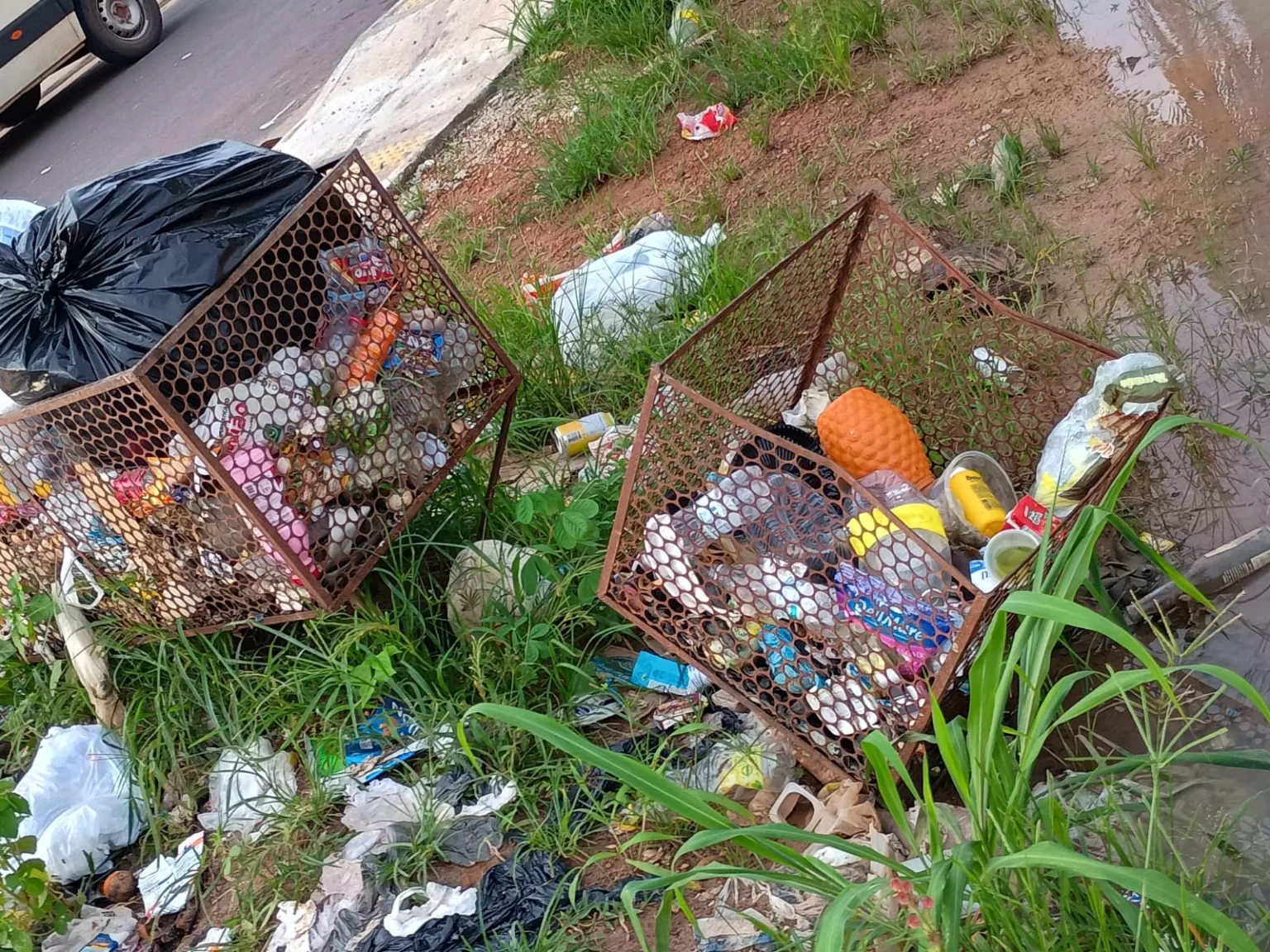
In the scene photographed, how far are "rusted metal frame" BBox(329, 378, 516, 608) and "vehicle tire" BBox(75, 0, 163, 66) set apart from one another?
7235 millimetres

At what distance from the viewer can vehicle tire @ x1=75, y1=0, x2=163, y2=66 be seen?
8102 mm

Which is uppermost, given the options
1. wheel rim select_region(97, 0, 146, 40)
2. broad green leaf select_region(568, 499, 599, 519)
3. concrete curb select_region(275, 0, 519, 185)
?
wheel rim select_region(97, 0, 146, 40)

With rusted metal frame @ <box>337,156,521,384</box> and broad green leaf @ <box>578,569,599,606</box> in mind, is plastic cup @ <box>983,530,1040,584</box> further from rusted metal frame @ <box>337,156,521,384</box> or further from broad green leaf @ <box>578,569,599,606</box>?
rusted metal frame @ <box>337,156,521,384</box>

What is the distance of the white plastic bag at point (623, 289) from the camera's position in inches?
129

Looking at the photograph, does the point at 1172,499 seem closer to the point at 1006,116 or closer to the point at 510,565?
the point at 510,565

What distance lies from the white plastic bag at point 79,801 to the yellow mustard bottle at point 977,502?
180 centimetres

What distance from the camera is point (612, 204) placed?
4113 millimetres

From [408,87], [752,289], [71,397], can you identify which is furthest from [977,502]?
[408,87]

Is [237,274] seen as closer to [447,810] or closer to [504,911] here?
[447,810]

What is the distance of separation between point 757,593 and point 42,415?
1401 millimetres

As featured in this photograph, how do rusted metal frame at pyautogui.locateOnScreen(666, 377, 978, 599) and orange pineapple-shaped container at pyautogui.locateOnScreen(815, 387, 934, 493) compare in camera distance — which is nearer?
rusted metal frame at pyautogui.locateOnScreen(666, 377, 978, 599)

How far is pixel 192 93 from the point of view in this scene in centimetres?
739

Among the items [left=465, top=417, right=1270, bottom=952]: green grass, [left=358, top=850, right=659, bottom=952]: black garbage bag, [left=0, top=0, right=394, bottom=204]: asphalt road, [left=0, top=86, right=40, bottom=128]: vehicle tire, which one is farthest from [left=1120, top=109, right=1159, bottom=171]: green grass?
[left=0, top=86, right=40, bottom=128]: vehicle tire

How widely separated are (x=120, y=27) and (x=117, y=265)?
24.2 feet
